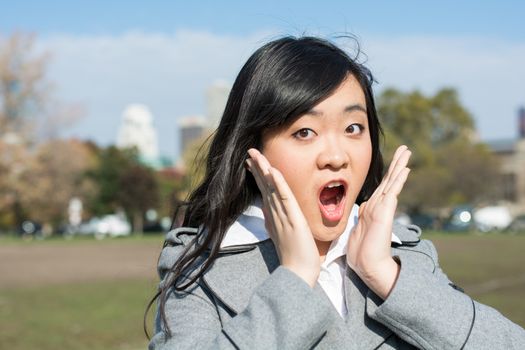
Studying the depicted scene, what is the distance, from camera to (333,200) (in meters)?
1.81

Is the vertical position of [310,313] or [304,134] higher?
[304,134]

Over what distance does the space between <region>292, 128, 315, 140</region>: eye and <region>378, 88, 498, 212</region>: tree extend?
172 ft

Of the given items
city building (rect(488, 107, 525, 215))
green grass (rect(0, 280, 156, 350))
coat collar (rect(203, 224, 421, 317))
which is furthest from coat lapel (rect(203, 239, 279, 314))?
city building (rect(488, 107, 525, 215))

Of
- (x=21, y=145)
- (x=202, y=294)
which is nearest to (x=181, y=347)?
(x=202, y=294)

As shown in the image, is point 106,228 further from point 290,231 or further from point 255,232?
point 290,231

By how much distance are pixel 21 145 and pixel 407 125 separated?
34.6 m

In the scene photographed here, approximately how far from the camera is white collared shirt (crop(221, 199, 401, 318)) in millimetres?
1856

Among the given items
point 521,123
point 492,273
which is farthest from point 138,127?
point 492,273

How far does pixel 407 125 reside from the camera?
70625 millimetres

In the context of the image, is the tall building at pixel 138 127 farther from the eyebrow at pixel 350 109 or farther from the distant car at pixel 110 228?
the eyebrow at pixel 350 109

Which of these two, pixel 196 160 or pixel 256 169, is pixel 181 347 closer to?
pixel 256 169

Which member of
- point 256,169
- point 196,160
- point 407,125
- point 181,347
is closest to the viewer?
point 181,347

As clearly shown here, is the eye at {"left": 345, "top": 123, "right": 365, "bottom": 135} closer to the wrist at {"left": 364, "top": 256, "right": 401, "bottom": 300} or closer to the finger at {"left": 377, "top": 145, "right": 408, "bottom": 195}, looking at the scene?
the finger at {"left": 377, "top": 145, "right": 408, "bottom": 195}

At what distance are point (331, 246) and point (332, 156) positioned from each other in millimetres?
229
